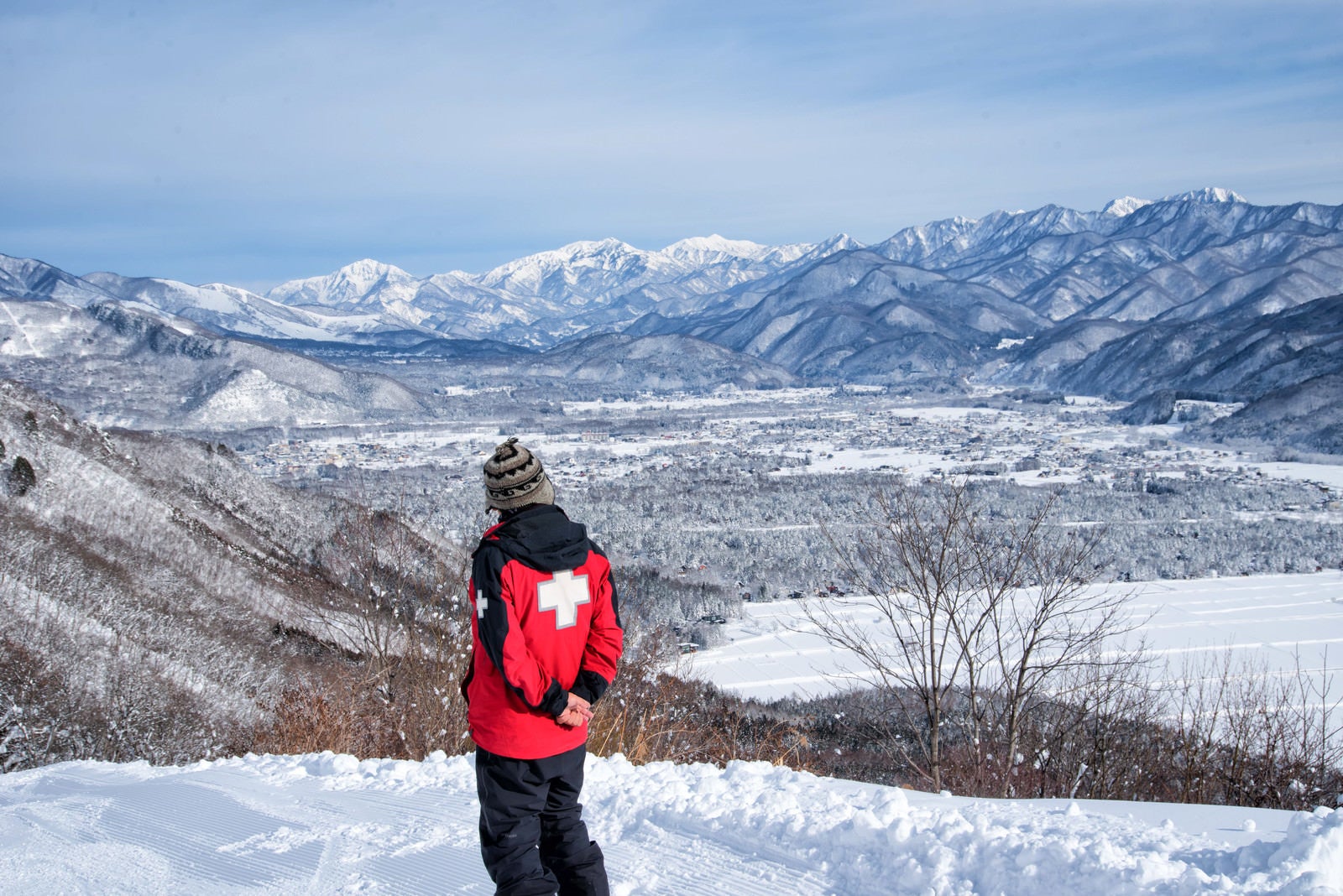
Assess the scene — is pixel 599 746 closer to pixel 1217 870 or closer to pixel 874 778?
pixel 1217 870

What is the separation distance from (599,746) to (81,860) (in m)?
2.96

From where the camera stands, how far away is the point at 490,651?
260cm

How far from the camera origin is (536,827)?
282 centimetres

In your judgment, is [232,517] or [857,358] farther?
[857,358]

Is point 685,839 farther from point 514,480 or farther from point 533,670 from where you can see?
point 514,480

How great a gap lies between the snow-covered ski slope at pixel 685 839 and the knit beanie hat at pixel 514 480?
152 centimetres

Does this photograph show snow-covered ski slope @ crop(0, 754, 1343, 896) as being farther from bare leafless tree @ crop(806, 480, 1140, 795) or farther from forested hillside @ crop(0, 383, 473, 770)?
forested hillside @ crop(0, 383, 473, 770)

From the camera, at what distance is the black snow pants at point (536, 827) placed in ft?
9.02

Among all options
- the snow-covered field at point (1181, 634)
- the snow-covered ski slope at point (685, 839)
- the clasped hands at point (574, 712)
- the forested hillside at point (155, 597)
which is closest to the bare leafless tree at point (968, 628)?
the snow-covered field at point (1181, 634)

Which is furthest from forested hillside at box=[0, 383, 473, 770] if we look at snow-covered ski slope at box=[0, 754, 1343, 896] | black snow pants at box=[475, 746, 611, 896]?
black snow pants at box=[475, 746, 611, 896]

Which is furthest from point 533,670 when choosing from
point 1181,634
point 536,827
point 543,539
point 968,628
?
point 1181,634

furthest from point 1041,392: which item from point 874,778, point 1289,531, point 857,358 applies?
point 874,778

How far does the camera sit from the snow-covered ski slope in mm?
2945

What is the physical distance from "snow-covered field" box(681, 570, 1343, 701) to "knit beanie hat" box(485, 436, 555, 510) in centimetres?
1614
